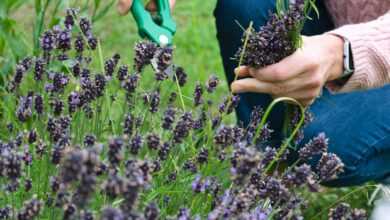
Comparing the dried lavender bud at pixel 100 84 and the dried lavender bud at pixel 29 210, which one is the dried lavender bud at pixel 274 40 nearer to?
the dried lavender bud at pixel 100 84

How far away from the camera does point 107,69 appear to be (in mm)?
1574

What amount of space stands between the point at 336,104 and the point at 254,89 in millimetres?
568

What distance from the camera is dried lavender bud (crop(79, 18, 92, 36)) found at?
1.61m

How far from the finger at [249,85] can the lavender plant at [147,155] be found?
0.04 m

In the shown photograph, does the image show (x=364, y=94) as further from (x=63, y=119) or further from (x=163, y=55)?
(x=63, y=119)

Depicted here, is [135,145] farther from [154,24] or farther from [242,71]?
[154,24]

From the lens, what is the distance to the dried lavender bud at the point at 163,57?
1.42 metres

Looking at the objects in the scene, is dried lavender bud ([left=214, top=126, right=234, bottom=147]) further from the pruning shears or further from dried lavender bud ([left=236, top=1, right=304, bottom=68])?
the pruning shears

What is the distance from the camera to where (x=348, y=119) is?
1961 mm

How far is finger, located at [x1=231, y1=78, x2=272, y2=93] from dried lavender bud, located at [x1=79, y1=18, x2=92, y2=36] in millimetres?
342

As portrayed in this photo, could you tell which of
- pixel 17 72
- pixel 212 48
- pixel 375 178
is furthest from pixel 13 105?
pixel 212 48

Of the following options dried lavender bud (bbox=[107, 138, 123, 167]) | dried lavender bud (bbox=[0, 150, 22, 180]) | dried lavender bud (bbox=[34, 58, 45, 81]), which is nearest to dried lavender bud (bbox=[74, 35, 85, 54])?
dried lavender bud (bbox=[34, 58, 45, 81])

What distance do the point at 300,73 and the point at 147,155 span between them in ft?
1.11

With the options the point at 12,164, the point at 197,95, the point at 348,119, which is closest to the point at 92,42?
the point at 197,95
